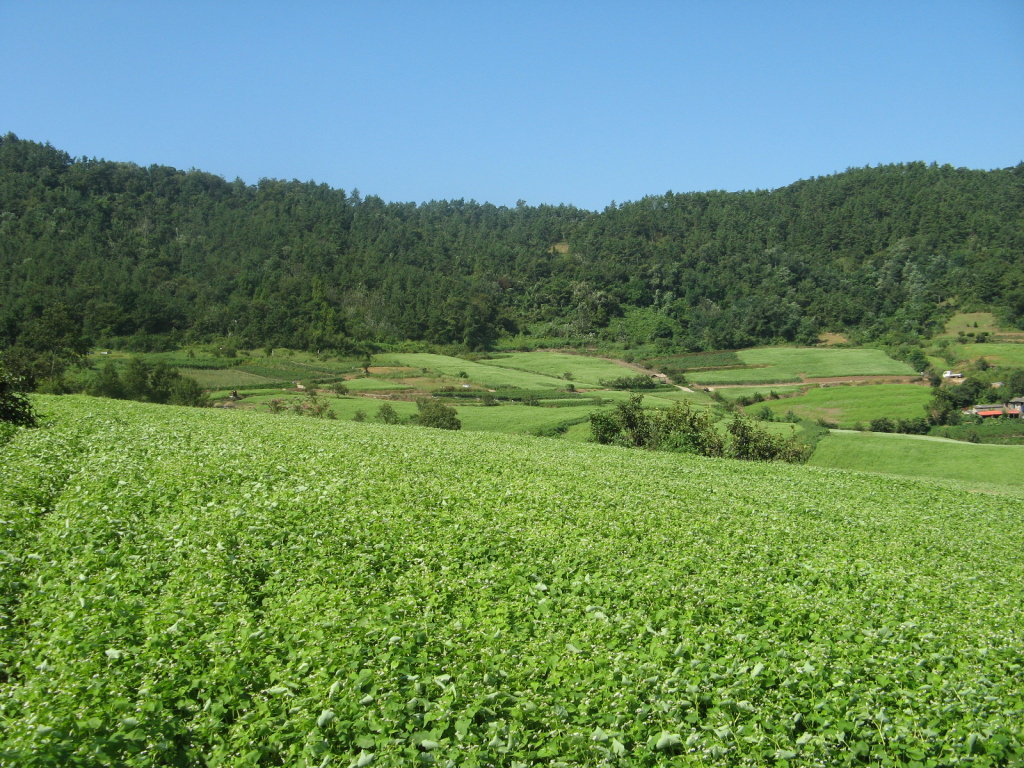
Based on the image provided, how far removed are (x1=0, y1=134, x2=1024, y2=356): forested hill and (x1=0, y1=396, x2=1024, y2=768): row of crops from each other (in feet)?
298

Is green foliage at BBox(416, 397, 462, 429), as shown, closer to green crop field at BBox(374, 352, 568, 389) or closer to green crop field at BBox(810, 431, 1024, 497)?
green crop field at BBox(374, 352, 568, 389)

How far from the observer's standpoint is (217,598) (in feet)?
32.6

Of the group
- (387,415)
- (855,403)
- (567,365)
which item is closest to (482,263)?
(567,365)

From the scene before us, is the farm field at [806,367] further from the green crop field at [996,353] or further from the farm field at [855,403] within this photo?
the green crop field at [996,353]

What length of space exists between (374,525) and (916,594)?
10.3 m

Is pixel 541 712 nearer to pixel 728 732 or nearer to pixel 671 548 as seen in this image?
pixel 728 732

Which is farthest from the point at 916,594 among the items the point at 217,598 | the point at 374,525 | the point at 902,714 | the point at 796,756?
the point at 217,598

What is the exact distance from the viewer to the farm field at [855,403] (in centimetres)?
8262

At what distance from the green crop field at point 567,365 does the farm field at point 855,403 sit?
23341 millimetres

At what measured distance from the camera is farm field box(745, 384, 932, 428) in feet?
271

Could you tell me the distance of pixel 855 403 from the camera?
87.2 m

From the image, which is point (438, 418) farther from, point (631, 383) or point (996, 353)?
point (996, 353)

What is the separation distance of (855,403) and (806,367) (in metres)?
22.9

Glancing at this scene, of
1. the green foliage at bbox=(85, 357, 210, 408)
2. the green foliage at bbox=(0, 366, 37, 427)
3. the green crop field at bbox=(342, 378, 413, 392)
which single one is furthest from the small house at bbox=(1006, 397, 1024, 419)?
the green foliage at bbox=(0, 366, 37, 427)
